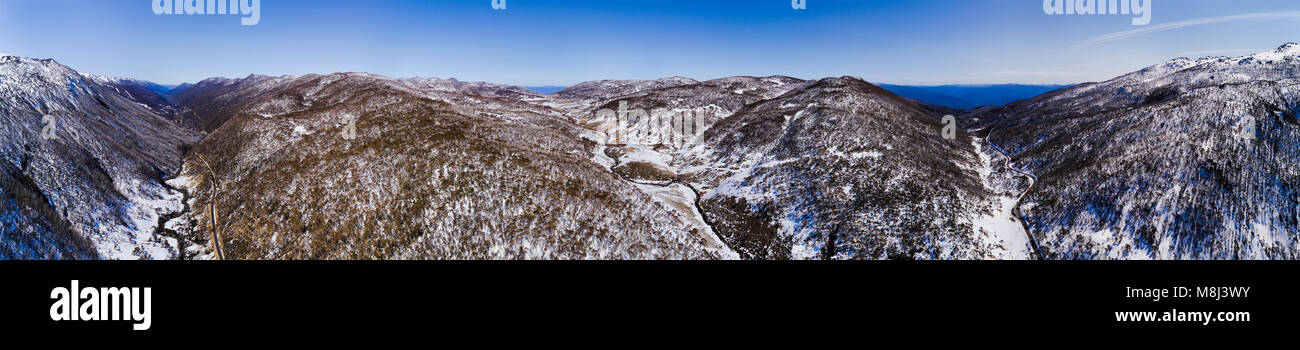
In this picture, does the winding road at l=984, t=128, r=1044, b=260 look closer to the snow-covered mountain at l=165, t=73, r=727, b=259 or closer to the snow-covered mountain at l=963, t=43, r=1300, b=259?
the snow-covered mountain at l=963, t=43, r=1300, b=259

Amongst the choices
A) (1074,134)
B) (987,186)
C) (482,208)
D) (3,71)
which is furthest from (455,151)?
(1074,134)

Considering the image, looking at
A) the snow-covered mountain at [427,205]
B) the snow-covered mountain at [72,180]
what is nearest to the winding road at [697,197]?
the snow-covered mountain at [427,205]

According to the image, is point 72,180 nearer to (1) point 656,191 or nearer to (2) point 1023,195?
(1) point 656,191

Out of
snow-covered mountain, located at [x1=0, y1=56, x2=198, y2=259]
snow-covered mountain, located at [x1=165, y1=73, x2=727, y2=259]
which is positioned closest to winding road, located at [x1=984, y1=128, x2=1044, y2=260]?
snow-covered mountain, located at [x1=165, y1=73, x2=727, y2=259]
